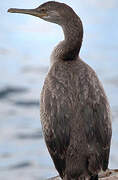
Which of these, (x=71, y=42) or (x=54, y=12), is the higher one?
(x=54, y=12)

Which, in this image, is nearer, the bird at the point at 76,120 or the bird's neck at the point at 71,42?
the bird at the point at 76,120

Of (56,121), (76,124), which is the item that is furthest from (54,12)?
(76,124)

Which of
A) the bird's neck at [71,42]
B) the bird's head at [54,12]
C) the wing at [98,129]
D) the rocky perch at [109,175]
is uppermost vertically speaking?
the bird's head at [54,12]

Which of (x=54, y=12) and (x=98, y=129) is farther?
(x=54, y=12)

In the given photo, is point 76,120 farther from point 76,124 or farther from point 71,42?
point 71,42

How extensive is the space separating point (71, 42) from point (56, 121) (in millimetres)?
1693

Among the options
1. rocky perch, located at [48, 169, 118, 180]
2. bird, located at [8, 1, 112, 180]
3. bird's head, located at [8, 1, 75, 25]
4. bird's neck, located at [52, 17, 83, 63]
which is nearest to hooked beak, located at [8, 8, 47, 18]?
bird's head, located at [8, 1, 75, 25]

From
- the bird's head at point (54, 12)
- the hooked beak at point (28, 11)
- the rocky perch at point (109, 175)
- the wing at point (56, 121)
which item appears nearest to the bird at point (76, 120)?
the wing at point (56, 121)

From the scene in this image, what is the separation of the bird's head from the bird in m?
0.88

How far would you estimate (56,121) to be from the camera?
1310 centimetres

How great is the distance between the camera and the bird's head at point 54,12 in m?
14.2

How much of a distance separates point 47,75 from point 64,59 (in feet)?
1.45

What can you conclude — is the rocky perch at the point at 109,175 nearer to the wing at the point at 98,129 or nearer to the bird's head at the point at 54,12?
the wing at the point at 98,129

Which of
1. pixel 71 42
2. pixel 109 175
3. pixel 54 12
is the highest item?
pixel 54 12
